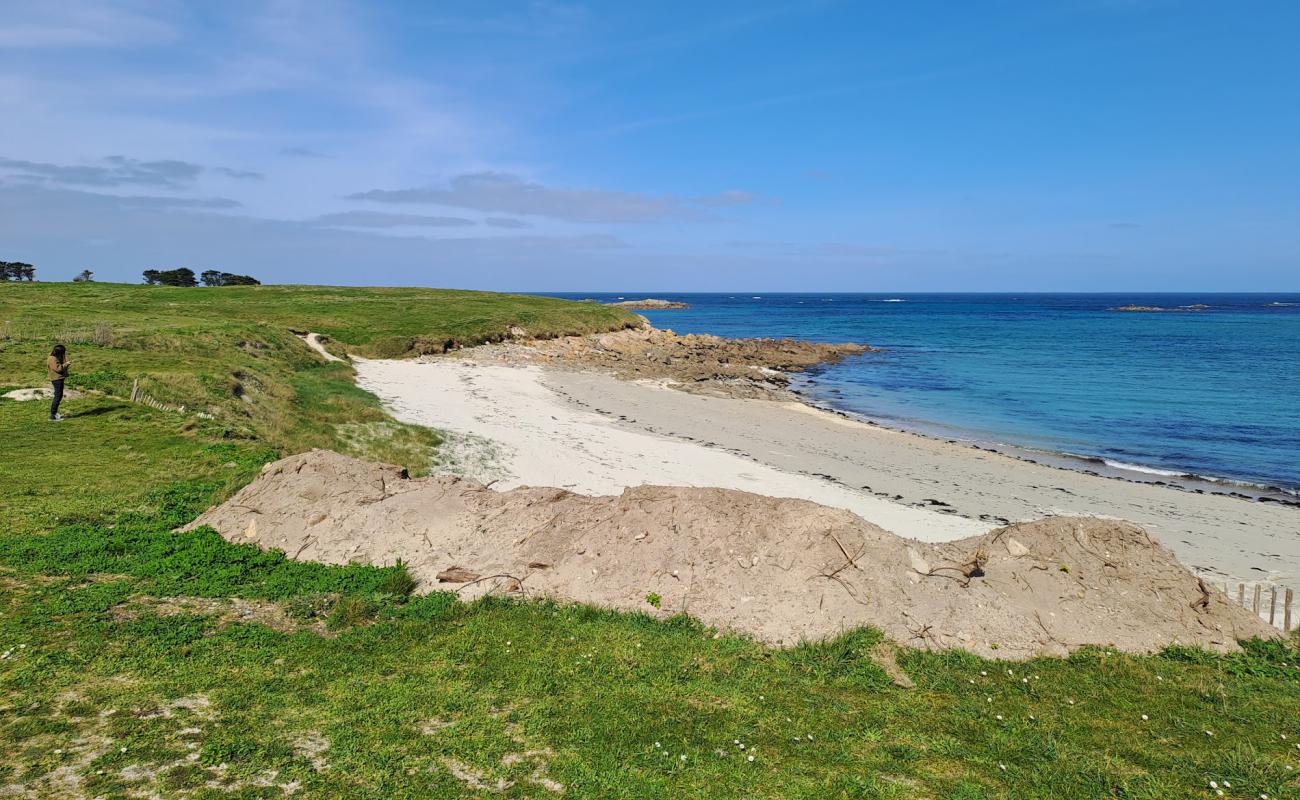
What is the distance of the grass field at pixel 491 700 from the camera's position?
7.30 metres

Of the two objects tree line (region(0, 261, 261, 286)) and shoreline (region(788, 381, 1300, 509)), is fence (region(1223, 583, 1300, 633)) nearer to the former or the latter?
shoreline (region(788, 381, 1300, 509))

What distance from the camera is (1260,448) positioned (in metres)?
34.0

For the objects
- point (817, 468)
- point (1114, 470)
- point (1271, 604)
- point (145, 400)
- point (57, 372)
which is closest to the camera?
point (1271, 604)

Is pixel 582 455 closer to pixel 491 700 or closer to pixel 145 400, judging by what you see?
pixel 145 400

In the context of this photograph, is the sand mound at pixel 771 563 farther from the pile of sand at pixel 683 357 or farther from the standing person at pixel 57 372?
the pile of sand at pixel 683 357

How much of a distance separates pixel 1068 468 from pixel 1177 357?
6116cm

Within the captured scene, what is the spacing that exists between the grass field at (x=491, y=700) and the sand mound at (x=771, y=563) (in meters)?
0.62

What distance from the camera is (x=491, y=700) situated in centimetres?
881

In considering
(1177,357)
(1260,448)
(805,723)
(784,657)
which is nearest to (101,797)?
(805,723)

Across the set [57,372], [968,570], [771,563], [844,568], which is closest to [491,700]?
[771,563]

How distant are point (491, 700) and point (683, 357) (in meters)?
61.2

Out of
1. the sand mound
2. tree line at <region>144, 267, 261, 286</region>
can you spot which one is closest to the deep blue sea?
the sand mound

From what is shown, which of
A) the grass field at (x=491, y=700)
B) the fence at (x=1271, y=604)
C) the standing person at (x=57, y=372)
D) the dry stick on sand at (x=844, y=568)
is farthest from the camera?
the standing person at (x=57, y=372)

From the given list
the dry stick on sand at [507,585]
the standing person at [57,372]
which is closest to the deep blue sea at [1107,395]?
the dry stick on sand at [507,585]
